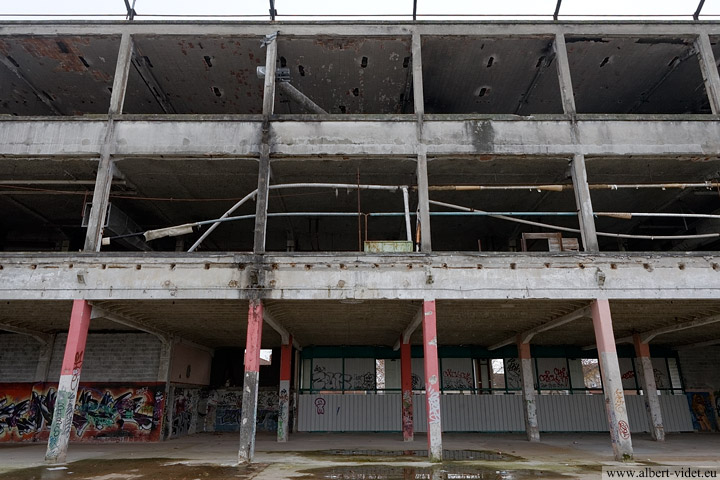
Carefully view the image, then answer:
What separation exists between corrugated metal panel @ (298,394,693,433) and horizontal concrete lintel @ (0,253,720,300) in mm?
10098

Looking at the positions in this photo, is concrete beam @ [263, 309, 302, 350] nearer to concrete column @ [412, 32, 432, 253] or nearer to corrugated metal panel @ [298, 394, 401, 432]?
corrugated metal panel @ [298, 394, 401, 432]

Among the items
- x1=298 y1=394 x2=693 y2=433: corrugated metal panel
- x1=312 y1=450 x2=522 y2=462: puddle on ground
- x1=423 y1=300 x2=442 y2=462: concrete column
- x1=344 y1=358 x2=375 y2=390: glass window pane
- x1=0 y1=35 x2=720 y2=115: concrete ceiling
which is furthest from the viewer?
x1=344 y1=358 x2=375 y2=390: glass window pane

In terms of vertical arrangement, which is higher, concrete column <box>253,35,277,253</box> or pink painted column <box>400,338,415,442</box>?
concrete column <box>253,35,277,253</box>

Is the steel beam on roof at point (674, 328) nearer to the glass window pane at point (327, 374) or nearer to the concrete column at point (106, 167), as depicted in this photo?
the glass window pane at point (327, 374)

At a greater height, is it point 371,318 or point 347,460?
point 371,318

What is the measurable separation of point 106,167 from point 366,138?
6708 millimetres

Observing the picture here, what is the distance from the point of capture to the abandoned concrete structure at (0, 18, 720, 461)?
1108cm

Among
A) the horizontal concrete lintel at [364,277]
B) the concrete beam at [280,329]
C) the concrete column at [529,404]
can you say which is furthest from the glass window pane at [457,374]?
the horizontal concrete lintel at [364,277]

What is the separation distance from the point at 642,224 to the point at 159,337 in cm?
1843

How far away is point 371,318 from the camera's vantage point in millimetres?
14102

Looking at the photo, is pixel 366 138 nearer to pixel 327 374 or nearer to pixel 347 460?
pixel 347 460

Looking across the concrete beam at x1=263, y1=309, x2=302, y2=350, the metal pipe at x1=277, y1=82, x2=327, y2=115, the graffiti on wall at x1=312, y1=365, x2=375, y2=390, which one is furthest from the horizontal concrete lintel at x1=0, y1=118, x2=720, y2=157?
the graffiti on wall at x1=312, y1=365, x2=375, y2=390

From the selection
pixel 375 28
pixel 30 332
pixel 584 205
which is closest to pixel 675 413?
Result: pixel 584 205

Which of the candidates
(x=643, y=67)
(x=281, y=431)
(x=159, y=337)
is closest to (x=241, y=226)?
(x=159, y=337)
